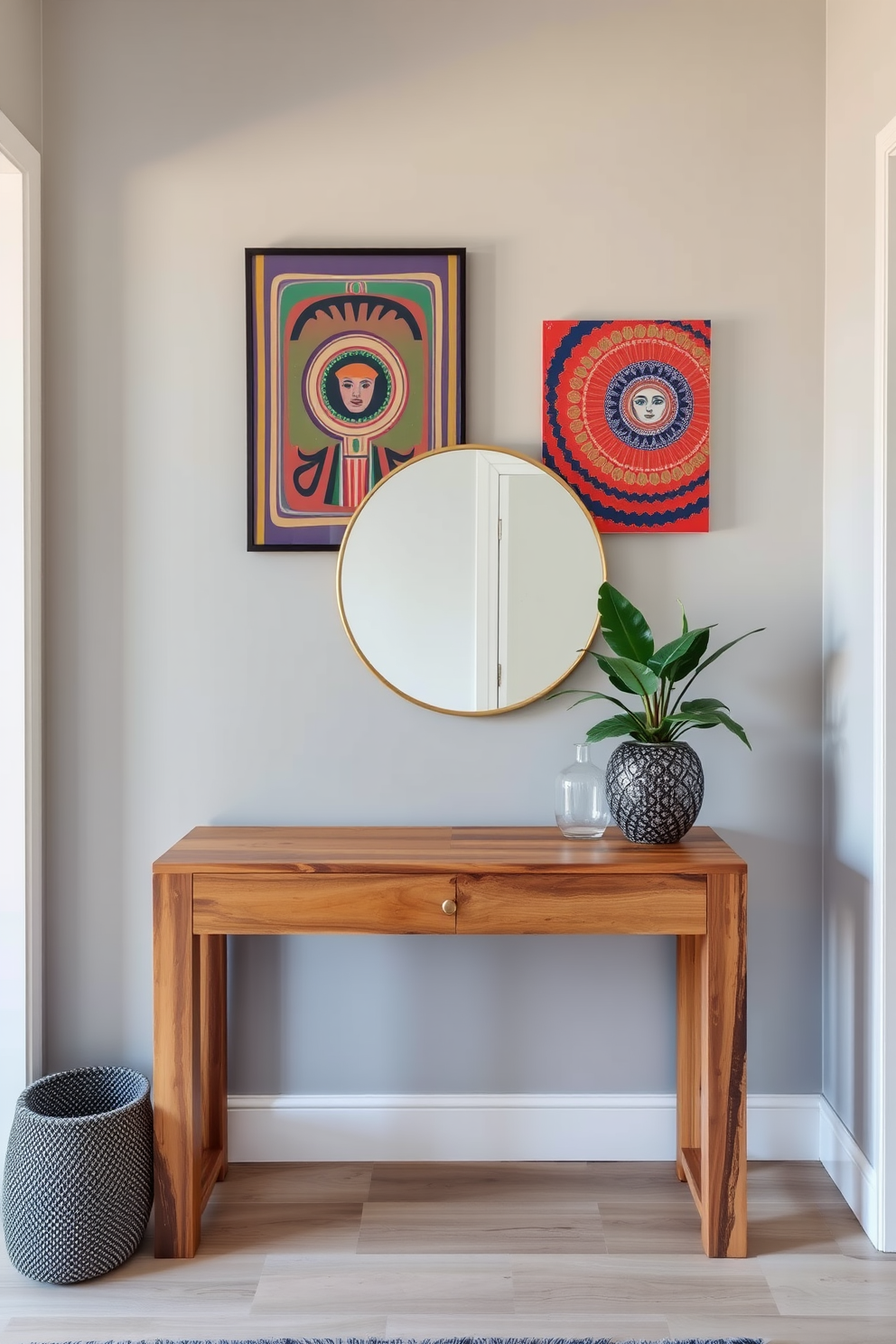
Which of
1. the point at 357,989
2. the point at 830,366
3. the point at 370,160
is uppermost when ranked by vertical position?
the point at 370,160

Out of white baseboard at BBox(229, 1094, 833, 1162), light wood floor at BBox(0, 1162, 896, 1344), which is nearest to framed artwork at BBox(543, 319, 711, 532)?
white baseboard at BBox(229, 1094, 833, 1162)

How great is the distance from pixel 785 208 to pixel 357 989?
6.91 ft

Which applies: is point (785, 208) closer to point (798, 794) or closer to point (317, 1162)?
point (798, 794)

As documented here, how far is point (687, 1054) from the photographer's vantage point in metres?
2.21

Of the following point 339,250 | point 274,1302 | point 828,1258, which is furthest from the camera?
point 339,250

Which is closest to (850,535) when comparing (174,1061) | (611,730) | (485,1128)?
(611,730)

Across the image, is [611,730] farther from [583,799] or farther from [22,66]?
[22,66]

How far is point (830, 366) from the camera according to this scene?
87.7 inches

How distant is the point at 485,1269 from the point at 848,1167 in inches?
33.2

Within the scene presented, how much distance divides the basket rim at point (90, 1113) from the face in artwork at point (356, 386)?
157 centimetres

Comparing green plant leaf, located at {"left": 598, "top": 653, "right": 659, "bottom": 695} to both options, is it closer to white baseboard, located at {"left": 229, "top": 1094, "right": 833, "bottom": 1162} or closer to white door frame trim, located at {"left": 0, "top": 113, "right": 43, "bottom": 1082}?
white baseboard, located at {"left": 229, "top": 1094, "right": 833, "bottom": 1162}

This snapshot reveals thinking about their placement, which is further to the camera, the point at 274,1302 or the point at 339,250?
the point at 339,250

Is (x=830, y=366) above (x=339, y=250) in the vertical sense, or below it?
below

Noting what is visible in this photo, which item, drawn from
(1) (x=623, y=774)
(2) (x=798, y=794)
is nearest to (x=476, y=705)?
(1) (x=623, y=774)
